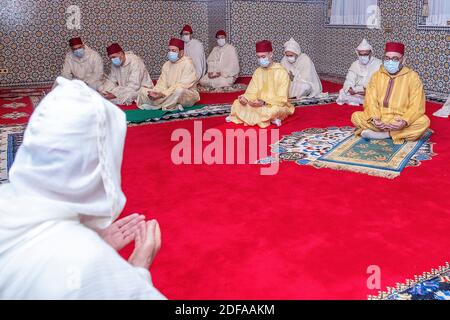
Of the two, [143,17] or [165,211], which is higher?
[143,17]

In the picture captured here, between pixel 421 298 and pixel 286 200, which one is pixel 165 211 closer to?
pixel 286 200

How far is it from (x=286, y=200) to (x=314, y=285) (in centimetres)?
91

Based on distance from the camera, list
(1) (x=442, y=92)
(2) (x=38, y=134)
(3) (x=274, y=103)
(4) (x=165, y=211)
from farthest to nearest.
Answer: (1) (x=442, y=92), (3) (x=274, y=103), (4) (x=165, y=211), (2) (x=38, y=134)

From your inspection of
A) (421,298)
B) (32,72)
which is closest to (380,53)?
(32,72)

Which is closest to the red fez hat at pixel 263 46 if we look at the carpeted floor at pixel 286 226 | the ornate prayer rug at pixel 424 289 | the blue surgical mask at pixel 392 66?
the blue surgical mask at pixel 392 66

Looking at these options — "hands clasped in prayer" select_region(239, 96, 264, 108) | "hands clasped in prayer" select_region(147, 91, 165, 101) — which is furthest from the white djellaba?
"hands clasped in prayer" select_region(147, 91, 165, 101)

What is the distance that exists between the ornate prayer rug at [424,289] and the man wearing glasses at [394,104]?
206 centimetres

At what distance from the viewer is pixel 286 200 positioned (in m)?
2.81

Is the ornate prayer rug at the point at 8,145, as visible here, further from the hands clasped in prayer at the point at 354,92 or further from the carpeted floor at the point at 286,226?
the hands clasped in prayer at the point at 354,92

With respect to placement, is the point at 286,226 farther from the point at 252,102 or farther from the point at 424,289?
the point at 252,102

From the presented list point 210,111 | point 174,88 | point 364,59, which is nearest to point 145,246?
point 210,111

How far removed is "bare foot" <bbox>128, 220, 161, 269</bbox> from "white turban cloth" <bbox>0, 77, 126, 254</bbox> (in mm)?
252

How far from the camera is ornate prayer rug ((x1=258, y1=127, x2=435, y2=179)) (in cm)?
337

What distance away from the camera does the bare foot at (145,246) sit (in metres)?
1.25
